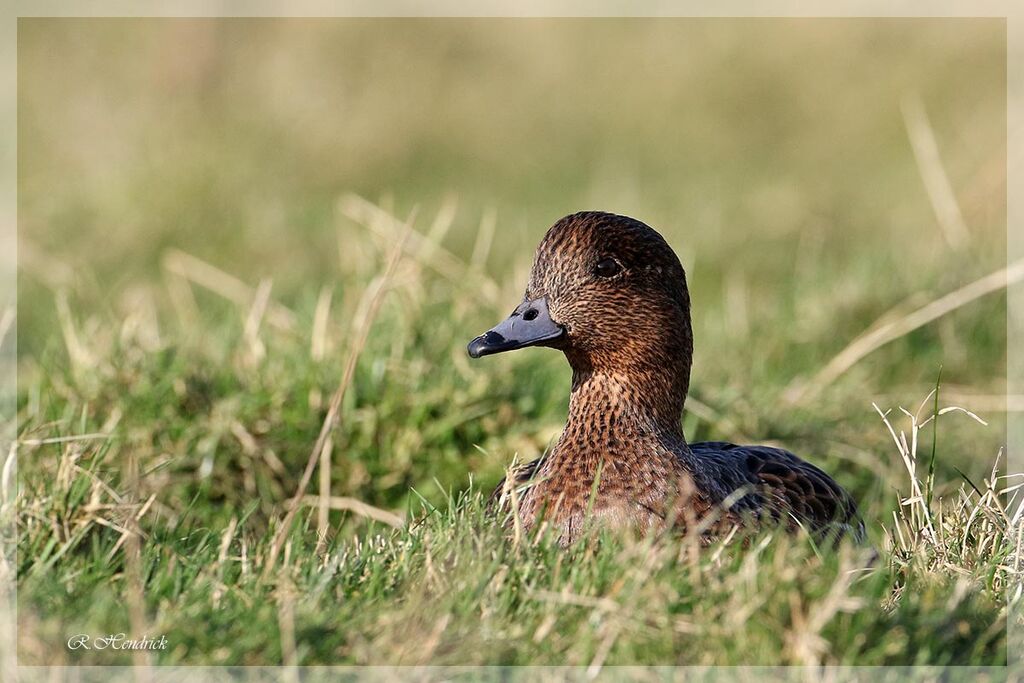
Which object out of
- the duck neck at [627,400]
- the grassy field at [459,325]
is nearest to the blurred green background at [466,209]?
the grassy field at [459,325]

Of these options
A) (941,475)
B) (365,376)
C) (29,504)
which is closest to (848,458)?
(941,475)

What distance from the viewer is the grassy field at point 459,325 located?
279 centimetres

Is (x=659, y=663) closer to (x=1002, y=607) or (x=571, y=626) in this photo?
(x=571, y=626)

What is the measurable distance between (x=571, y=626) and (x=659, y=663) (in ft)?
0.68

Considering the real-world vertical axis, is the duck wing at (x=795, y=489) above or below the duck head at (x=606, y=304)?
below

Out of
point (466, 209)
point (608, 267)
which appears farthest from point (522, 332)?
point (466, 209)

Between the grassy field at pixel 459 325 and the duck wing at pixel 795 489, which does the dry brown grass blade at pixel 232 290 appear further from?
the duck wing at pixel 795 489

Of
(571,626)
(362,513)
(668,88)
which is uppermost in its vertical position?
(668,88)

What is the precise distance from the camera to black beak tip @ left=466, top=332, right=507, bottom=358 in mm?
3498

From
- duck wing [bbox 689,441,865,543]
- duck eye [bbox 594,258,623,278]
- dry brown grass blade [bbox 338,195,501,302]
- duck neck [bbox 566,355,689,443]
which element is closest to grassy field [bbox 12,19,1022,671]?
dry brown grass blade [bbox 338,195,501,302]

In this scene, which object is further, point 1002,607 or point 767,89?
point 767,89

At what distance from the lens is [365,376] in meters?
4.82
